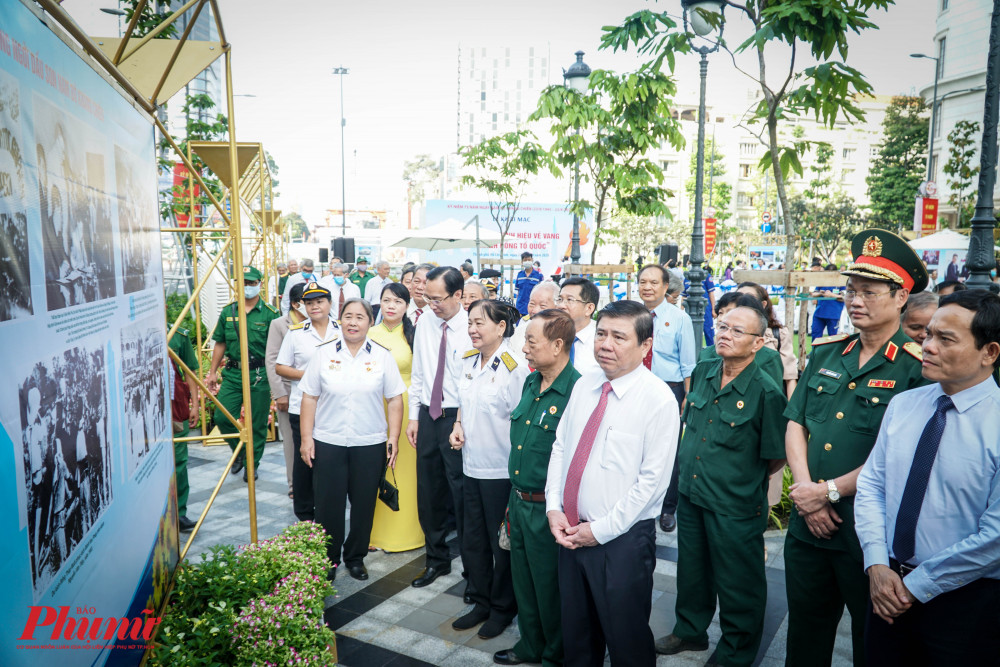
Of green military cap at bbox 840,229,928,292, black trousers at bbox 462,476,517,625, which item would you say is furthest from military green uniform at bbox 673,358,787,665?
black trousers at bbox 462,476,517,625

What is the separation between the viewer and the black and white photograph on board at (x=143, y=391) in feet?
7.64

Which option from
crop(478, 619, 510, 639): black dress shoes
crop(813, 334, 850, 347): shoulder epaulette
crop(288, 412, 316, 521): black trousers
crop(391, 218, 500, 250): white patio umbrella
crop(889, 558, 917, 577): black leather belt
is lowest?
crop(478, 619, 510, 639): black dress shoes

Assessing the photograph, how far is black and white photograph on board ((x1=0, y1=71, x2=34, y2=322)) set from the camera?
141cm

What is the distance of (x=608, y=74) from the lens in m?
6.64

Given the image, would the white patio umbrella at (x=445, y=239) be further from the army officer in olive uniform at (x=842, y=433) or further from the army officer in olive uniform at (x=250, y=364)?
the army officer in olive uniform at (x=842, y=433)

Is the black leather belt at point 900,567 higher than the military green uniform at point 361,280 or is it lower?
lower

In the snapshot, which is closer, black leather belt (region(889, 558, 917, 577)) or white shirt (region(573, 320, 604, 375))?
black leather belt (region(889, 558, 917, 577))

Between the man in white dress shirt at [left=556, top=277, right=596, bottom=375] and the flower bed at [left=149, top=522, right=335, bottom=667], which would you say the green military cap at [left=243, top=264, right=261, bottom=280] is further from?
the flower bed at [left=149, top=522, right=335, bottom=667]

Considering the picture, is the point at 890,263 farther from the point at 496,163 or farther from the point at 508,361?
the point at 496,163

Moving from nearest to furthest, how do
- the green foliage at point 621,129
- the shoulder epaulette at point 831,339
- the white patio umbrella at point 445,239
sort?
the shoulder epaulette at point 831,339 < the green foliage at point 621,129 < the white patio umbrella at point 445,239

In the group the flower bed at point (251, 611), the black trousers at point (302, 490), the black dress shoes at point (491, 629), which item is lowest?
the black dress shoes at point (491, 629)

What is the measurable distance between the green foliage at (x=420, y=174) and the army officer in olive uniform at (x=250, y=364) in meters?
82.9

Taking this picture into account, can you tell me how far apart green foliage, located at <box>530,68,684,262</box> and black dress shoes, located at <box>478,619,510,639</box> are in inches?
187

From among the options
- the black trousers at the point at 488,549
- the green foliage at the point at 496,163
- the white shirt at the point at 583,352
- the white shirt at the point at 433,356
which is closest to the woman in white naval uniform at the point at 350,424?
the white shirt at the point at 433,356
